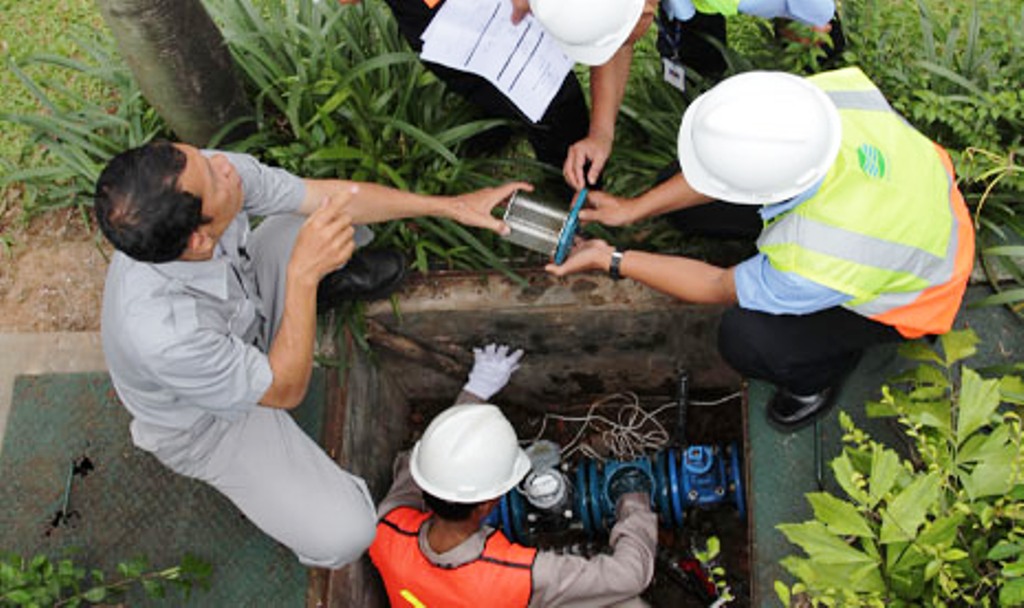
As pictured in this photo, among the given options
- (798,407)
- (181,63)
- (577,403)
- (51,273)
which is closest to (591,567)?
(798,407)

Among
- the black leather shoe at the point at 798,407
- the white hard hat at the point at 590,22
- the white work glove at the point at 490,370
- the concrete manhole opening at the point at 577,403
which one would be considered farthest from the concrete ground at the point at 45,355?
the black leather shoe at the point at 798,407

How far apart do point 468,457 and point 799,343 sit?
982 mm

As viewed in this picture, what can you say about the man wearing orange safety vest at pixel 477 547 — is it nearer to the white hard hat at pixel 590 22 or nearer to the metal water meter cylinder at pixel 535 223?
the metal water meter cylinder at pixel 535 223

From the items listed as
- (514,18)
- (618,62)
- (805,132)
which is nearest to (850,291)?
(805,132)

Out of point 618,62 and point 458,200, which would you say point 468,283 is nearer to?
point 458,200

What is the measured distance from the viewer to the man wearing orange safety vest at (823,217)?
209 centimetres

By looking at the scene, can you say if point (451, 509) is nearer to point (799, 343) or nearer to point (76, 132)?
point (799, 343)

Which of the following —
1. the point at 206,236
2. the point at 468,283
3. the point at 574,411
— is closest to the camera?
the point at 206,236

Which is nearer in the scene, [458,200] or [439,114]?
[458,200]

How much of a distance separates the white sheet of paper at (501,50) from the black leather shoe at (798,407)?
44.2 inches

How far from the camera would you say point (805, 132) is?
6.66ft

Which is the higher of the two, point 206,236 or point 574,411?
point 206,236

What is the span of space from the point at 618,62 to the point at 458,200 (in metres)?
0.65

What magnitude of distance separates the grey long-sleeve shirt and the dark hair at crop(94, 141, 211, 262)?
115 centimetres
